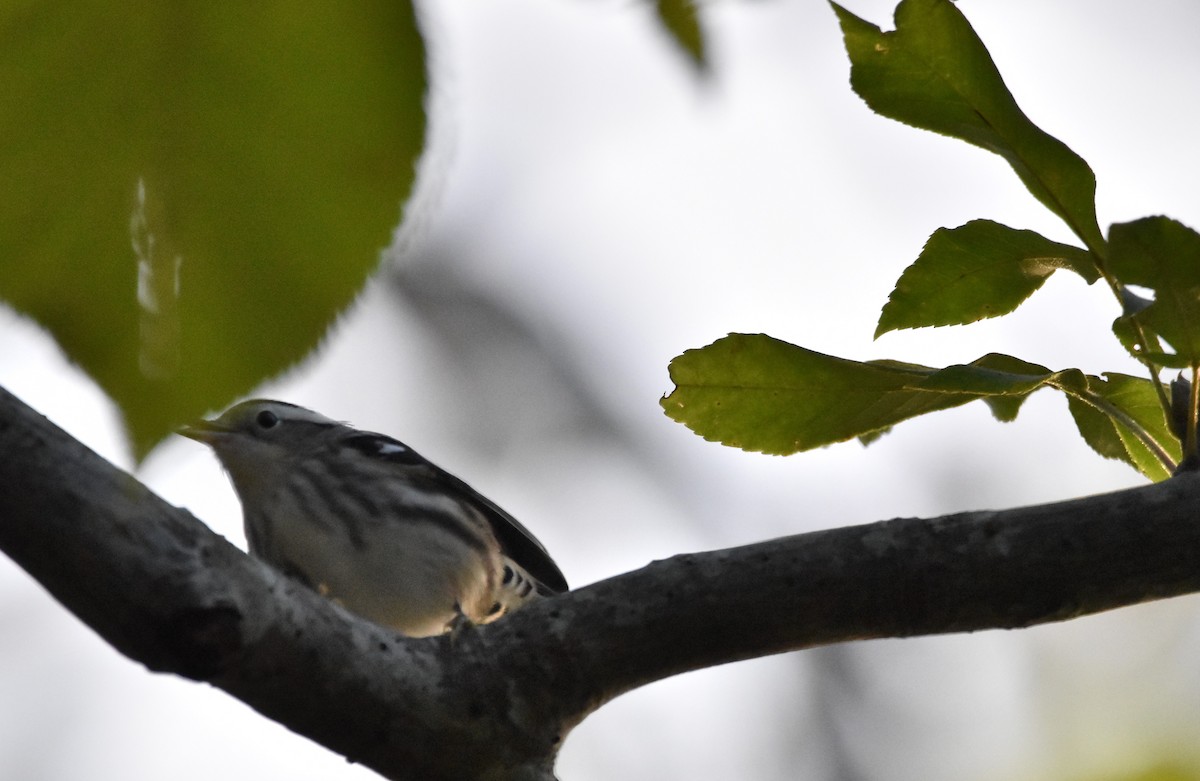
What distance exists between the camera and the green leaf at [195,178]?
352 mm

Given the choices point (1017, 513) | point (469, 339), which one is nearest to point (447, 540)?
point (1017, 513)

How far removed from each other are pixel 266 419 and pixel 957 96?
337 cm

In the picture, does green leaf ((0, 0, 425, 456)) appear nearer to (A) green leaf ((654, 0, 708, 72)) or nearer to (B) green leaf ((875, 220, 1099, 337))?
(A) green leaf ((654, 0, 708, 72))

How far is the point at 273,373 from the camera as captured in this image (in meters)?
0.36

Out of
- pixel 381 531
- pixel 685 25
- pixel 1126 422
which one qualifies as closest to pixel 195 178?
pixel 685 25

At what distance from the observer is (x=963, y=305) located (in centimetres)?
182

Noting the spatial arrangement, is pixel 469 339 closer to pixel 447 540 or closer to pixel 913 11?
pixel 447 540

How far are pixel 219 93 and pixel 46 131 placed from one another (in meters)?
0.05

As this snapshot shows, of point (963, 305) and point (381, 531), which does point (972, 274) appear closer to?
point (963, 305)

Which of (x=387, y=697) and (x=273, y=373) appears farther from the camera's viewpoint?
(x=387, y=697)

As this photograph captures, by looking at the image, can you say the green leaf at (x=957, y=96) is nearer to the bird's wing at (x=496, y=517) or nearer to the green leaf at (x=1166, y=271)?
the green leaf at (x=1166, y=271)

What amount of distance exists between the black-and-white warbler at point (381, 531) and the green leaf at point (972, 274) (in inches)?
81.1

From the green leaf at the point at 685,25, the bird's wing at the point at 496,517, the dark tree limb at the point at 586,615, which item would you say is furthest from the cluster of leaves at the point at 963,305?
the bird's wing at the point at 496,517

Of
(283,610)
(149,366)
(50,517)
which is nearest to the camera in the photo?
(149,366)
